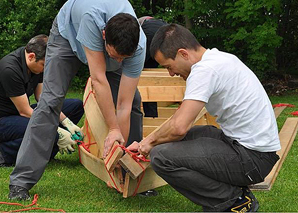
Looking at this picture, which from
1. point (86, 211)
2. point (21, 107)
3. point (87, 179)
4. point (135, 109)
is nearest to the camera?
point (86, 211)

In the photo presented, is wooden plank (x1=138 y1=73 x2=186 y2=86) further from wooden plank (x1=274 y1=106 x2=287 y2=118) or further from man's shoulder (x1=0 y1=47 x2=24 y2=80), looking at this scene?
wooden plank (x1=274 y1=106 x2=287 y2=118)

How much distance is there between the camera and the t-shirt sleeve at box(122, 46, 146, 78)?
3.83 metres

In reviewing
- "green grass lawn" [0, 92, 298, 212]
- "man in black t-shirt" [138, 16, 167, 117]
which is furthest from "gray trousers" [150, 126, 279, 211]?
"man in black t-shirt" [138, 16, 167, 117]

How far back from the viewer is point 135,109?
4.29 meters

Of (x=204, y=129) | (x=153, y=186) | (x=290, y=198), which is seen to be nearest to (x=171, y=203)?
(x=153, y=186)

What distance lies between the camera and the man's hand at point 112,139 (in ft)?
12.3

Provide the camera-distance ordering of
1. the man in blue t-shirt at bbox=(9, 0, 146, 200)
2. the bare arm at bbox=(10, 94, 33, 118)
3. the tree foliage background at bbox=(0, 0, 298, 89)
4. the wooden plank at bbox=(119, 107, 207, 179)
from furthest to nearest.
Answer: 1. the tree foliage background at bbox=(0, 0, 298, 89)
2. the bare arm at bbox=(10, 94, 33, 118)
3. the man in blue t-shirt at bbox=(9, 0, 146, 200)
4. the wooden plank at bbox=(119, 107, 207, 179)

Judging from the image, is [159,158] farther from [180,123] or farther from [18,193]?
[18,193]

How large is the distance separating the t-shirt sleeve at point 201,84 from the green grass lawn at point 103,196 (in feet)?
3.27

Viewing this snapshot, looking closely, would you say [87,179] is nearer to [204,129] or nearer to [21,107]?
[21,107]

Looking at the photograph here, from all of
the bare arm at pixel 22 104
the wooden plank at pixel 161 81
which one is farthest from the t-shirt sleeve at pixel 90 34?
the wooden plank at pixel 161 81

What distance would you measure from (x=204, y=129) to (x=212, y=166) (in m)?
0.47

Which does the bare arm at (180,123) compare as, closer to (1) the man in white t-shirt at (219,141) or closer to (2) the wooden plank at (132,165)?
(1) the man in white t-shirt at (219,141)

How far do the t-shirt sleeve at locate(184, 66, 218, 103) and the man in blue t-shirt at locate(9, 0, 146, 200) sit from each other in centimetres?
54
